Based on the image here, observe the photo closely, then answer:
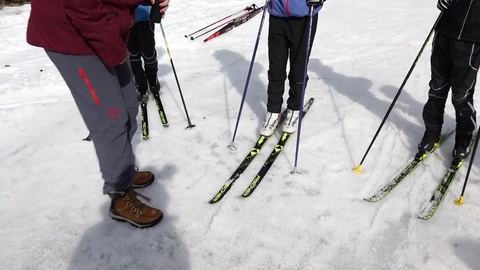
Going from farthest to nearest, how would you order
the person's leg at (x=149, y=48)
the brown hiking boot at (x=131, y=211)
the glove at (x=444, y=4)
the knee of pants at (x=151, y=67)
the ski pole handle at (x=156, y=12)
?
the knee of pants at (x=151, y=67)
the person's leg at (x=149, y=48)
the ski pole handle at (x=156, y=12)
the glove at (x=444, y=4)
the brown hiking boot at (x=131, y=211)

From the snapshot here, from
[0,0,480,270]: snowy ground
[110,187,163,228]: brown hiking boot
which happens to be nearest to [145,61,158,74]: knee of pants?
[0,0,480,270]: snowy ground

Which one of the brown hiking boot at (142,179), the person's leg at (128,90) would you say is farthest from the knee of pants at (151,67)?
the person's leg at (128,90)

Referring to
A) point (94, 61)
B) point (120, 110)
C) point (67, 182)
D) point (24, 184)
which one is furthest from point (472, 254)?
point (24, 184)

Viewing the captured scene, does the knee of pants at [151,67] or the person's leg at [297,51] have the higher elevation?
the person's leg at [297,51]

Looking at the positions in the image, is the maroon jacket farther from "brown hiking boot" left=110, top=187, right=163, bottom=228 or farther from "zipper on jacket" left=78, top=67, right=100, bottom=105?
"brown hiking boot" left=110, top=187, right=163, bottom=228

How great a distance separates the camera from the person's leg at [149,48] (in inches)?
162

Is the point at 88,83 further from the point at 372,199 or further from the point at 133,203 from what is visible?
the point at 372,199

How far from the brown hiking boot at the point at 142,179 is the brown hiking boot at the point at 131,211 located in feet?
1.38

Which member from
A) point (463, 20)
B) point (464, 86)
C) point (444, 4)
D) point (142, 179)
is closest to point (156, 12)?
point (142, 179)

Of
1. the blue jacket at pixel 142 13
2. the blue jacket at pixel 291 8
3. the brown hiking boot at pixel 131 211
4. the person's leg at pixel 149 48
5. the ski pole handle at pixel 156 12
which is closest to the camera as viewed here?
the brown hiking boot at pixel 131 211

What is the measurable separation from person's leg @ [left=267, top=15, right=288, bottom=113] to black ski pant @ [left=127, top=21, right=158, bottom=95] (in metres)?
1.57

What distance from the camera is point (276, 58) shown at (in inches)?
141

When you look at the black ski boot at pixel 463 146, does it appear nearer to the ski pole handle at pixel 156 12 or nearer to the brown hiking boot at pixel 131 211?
the brown hiking boot at pixel 131 211

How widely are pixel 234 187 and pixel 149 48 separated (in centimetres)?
223
